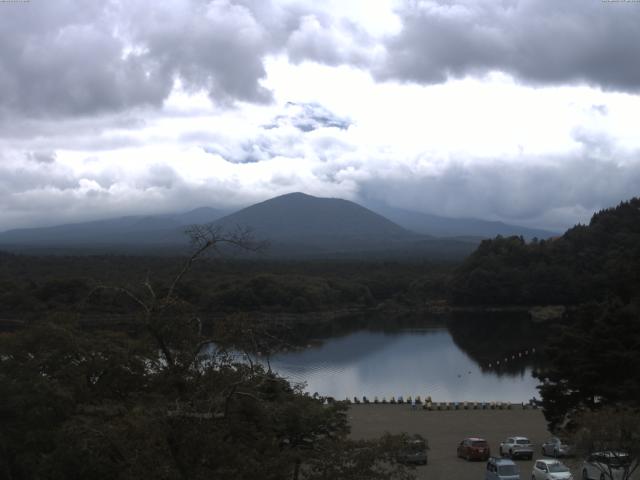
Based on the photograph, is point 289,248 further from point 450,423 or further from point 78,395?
point 78,395

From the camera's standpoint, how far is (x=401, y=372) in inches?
1198

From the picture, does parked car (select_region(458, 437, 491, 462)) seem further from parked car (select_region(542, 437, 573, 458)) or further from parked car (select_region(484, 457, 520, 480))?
parked car (select_region(484, 457, 520, 480))

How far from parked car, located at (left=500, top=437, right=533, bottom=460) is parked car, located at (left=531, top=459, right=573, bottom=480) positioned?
243 cm

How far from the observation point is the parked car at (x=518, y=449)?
1322 centimetres

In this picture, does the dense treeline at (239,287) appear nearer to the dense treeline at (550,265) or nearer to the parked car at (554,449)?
the dense treeline at (550,265)

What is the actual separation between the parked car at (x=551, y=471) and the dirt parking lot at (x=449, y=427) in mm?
1681

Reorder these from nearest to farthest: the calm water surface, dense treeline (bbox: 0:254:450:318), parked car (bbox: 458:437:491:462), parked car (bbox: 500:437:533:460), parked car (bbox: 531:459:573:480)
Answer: parked car (bbox: 531:459:573:480)
parked car (bbox: 500:437:533:460)
parked car (bbox: 458:437:491:462)
the calm water surface
dense treeline (bbox: 0:254:450:318)

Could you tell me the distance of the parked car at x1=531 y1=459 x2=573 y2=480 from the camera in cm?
1022

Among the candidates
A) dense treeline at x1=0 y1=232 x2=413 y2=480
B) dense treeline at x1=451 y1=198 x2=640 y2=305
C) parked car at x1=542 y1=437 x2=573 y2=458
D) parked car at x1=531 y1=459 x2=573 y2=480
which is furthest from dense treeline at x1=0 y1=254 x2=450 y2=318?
dense treeline at x1=0 y1=232 x2=413 y2=480

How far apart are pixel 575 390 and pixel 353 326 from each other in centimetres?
3269

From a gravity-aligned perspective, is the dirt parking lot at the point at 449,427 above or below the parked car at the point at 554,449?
below

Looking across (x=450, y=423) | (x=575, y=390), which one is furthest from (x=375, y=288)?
(x=575, y=390)

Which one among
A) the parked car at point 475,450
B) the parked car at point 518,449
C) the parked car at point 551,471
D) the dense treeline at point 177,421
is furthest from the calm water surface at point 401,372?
the dense treeline at point 177,421

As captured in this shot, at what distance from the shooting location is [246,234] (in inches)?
189
